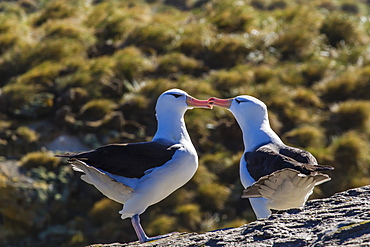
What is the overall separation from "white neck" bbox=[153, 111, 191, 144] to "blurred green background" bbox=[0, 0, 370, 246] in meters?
2.82

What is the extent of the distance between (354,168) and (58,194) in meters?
4.67

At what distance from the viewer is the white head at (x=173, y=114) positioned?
6.15 m

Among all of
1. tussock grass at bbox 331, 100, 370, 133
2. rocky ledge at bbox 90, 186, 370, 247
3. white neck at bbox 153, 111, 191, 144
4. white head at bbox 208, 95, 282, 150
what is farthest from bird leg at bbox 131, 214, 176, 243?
tussock grass at bbox 331, 100, 370, 133

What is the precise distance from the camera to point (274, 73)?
11992 mm

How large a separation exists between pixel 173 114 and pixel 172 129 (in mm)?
221

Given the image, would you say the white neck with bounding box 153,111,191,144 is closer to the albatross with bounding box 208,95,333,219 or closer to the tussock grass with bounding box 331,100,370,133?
the albatross with bounding box 208,95,333,219

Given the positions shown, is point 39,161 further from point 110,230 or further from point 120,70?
point 120,70

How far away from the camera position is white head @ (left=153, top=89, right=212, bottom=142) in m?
6.15

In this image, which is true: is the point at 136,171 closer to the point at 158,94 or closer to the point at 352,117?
the point at 158,94

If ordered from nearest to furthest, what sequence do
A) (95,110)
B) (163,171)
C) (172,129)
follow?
(163,171) < (172,129) < (95,110)

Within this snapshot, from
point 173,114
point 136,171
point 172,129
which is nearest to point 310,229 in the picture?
point 136,171

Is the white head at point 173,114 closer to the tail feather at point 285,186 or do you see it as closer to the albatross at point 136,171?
the albatross at point 136,171

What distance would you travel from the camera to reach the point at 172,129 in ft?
20.3

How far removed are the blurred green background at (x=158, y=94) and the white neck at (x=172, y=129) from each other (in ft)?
9.25
